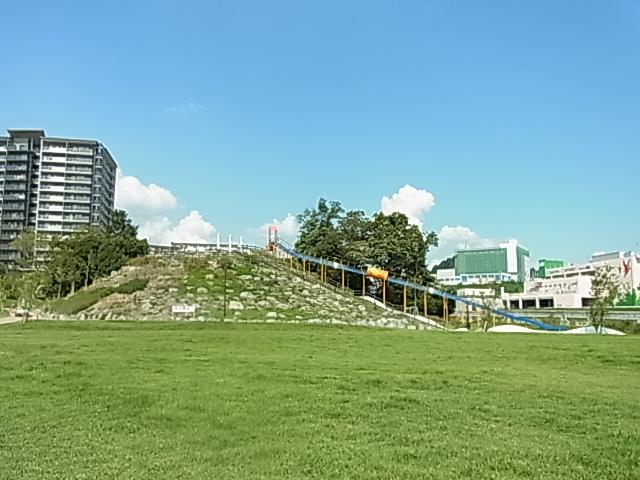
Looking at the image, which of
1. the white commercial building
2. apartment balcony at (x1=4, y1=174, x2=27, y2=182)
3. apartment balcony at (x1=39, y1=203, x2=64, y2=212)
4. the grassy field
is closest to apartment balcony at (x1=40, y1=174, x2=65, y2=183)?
apartment balcony at (x1=4, y1=174, x2=27, y2=182)

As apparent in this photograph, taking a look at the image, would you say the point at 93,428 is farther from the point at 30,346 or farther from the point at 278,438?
the point at 30,346

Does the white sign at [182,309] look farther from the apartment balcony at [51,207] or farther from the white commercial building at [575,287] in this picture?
the apartment balcony at [51,207]

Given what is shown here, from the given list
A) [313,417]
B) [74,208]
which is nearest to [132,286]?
[313,417]

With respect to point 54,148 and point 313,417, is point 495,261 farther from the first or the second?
point 313,417

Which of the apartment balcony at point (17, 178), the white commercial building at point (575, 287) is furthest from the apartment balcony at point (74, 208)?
the white commercial building at point (575, 287)

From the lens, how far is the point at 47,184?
104750mm

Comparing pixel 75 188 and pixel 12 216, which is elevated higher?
pixel 75 188

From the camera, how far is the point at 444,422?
7.13 metres

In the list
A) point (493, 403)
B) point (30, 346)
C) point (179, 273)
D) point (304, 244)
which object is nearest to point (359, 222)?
point (304, 244)

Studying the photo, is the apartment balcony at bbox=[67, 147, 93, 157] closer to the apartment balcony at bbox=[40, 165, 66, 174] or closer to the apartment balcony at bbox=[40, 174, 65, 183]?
the apartment balcony at bbox=[40, 165, 66, 174]

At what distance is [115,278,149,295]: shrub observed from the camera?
3900cm

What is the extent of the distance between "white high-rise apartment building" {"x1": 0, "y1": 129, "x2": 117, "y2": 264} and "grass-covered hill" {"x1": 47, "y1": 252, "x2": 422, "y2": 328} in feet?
205

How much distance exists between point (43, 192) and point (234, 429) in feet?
350

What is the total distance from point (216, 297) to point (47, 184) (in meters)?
76.7
